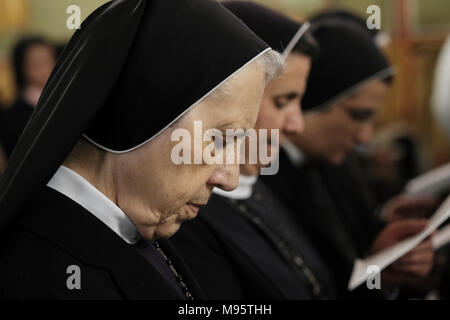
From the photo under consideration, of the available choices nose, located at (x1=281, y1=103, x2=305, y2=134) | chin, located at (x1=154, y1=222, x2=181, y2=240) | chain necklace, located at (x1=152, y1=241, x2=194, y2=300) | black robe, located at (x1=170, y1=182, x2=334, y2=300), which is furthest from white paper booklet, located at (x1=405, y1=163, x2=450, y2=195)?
chin, located at (x1=154, y1=222, x2=181, y2=240)

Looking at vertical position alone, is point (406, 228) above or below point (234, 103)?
below

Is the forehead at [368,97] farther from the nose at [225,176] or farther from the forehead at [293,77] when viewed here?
the nose at [225,176]

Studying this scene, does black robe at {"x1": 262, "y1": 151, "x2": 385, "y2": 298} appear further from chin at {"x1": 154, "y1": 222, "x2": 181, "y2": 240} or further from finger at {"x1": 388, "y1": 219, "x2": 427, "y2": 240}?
chin at {"x1": 154, "y1": 222, "x2": 181, "y2": 240}

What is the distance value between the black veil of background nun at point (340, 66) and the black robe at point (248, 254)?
782 mm

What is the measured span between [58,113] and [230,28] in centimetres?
41

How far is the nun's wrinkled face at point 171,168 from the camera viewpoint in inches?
52.1

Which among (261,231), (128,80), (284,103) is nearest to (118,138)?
(128,80)

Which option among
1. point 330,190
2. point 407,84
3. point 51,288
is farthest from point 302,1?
point 51,288

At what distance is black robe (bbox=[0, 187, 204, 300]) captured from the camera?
3.97 ft

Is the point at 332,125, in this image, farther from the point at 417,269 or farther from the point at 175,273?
the point at 175,273

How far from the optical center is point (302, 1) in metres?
8.64

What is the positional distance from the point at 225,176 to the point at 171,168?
0.51ft

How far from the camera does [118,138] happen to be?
1.31m

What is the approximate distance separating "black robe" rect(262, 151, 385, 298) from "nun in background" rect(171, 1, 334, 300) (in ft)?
1.55
